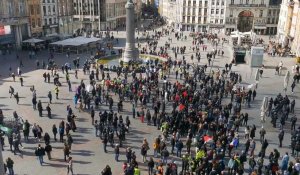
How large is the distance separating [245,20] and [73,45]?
187ft

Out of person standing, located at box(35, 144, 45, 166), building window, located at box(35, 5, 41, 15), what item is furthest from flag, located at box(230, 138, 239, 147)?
building window, located at box(35, 5, 41, 15)

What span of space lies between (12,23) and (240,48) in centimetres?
4410

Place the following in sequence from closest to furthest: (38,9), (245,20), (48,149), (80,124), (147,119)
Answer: (48,149) → (80,124) → (147,119) → (38,9) → (245,20)

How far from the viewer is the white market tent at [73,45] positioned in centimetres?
6220

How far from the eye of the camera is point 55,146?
24.7 m

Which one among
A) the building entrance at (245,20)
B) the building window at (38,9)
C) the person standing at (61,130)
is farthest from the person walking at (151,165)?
the building entrance at (245,20)

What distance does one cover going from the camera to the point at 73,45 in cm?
6116

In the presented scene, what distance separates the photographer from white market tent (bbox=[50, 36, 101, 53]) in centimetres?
6220

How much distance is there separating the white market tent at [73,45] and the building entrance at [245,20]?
49717mm

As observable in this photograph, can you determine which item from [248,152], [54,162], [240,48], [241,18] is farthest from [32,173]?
[241,18]

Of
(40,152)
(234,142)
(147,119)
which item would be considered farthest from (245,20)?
(40,152)

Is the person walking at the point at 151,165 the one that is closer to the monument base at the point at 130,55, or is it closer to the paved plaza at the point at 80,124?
the paved plaza at the point at 80,124

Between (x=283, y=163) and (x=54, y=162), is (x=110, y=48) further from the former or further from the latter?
(x=283, y=163)

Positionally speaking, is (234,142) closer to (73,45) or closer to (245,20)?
(73,45)
